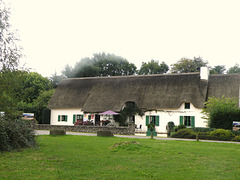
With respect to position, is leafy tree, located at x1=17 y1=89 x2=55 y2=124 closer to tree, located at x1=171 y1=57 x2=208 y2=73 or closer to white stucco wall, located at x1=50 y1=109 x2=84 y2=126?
white stucco wall, located at x1=50 y1=109 x2=84 y2=126

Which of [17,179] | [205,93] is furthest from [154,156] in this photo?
[205,93]

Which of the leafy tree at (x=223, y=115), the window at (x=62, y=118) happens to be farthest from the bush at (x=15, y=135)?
the window at (x=62, y=118)

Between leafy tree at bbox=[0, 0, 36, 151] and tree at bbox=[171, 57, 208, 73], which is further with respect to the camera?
tree at bbox=[171, 57, 208, 73]

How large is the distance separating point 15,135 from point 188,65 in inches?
1558

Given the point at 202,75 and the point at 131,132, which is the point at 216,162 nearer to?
the point at 131,132

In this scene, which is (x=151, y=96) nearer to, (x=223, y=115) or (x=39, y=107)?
(x=223, y=115)

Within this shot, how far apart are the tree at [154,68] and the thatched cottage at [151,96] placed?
1749 cm

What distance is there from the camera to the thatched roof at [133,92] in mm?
29625

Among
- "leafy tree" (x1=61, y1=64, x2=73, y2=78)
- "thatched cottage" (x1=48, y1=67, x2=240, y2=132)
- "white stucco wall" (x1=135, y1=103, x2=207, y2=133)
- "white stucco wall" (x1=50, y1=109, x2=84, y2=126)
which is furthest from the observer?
"leafy tree" (x1=61, y1=64, x2=73, y2=78)

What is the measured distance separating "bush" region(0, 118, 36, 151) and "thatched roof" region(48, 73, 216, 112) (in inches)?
697

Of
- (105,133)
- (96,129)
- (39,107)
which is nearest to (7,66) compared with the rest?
(105,133)

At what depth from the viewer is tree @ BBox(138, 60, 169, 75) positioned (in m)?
51.9

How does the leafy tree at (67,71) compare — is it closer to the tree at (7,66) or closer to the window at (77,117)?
the window at (77,117)

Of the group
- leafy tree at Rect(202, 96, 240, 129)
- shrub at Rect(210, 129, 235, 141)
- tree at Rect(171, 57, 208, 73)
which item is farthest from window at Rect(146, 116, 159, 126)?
tree at Rect(171, 57, 208, 73)
